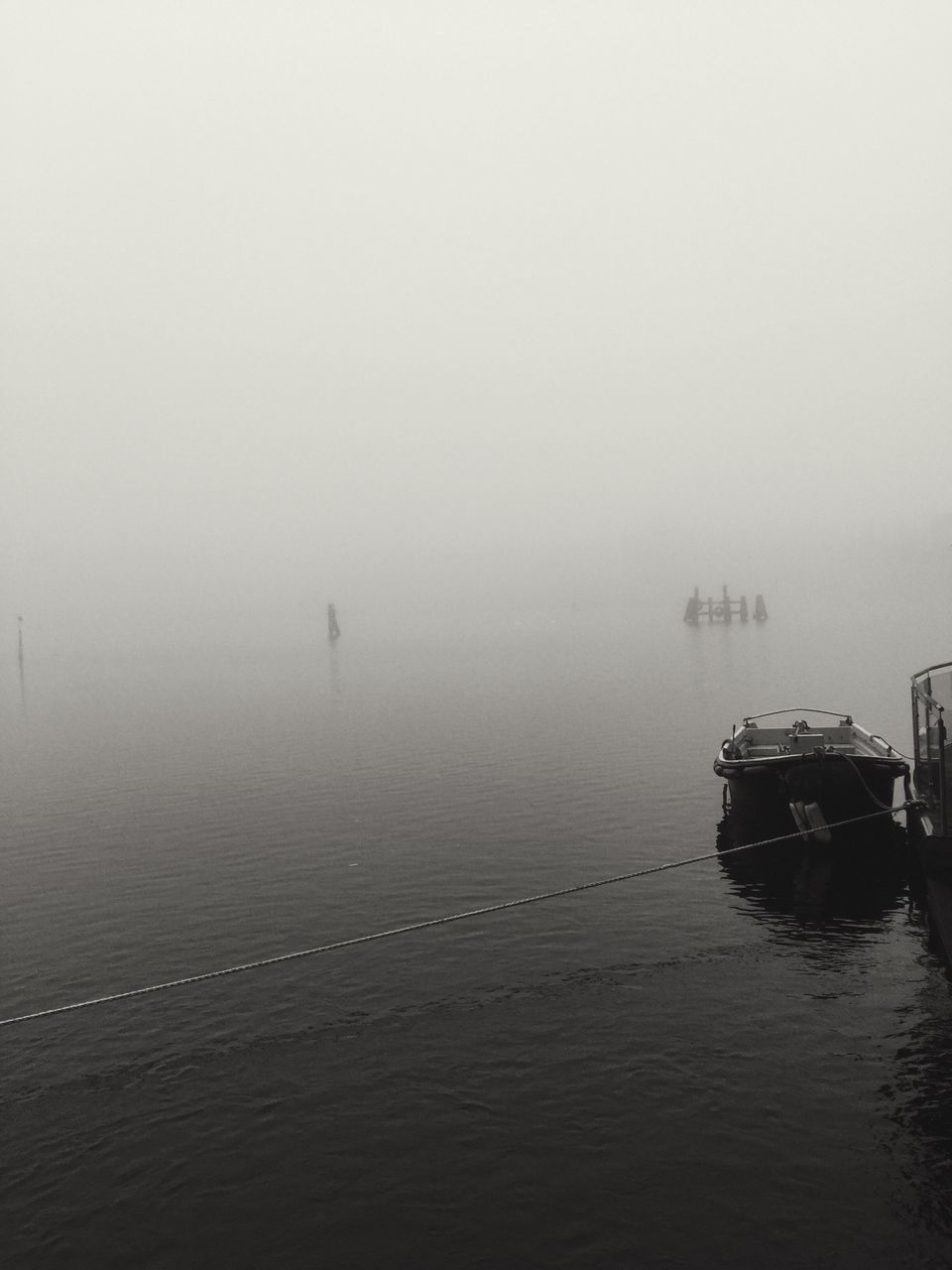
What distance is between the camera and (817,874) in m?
24.0

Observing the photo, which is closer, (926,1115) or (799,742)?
(926,1115)

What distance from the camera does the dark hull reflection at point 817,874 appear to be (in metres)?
21.2

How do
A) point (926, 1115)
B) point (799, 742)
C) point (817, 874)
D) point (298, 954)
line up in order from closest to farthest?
point (926, 1115)
point (298, 954)
point (817, 874)
point (799, 742)

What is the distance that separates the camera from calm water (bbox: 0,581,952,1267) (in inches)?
418

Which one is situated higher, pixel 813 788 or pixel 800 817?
pixel 813 788

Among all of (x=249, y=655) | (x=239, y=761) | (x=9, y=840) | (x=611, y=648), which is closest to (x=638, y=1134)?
(x=9, y=840)

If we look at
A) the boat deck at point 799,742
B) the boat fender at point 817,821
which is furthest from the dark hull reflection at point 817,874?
the boat deck at point 799,742

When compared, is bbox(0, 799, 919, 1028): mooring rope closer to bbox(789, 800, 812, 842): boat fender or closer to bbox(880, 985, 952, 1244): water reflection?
bbox(789, 800, 812, 842): boat fender

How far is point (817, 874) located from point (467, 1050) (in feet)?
44.2

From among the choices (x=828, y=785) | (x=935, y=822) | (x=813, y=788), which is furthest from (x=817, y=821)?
(x=935, y=822)

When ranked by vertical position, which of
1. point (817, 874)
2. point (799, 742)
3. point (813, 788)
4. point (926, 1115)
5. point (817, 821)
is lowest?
point (926, 1115)

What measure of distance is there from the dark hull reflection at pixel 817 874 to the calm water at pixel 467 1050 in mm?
167

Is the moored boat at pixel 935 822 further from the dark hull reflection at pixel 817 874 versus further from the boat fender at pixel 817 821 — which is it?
the boat fender at pixel 817 821

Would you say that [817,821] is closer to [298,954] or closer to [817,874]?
[817,874]
